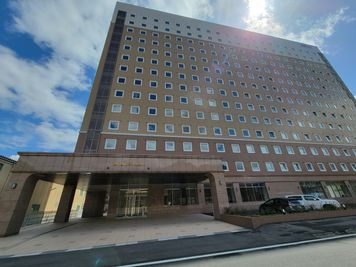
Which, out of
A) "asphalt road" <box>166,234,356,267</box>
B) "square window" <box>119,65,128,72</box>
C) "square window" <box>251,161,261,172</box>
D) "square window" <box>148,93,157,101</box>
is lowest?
"asphalt road" <box>166,234,356,267</box>

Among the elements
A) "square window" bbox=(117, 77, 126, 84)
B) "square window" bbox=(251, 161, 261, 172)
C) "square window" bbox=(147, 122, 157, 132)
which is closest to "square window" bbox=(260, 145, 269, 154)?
"square window" bbox=(251, 161, 261, 172)

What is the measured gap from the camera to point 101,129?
78.1 feet

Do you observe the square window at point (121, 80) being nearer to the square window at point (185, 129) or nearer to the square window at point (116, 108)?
the square window at point (116, 108)

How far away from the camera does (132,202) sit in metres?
22.5

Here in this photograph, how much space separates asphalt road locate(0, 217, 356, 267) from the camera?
268 inches

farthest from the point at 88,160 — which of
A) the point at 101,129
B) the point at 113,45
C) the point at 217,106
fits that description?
the point at 113,45

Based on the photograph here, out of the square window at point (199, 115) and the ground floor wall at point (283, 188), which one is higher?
the square window at point (199, 115)

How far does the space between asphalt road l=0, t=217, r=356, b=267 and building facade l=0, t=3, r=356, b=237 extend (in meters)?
6.31

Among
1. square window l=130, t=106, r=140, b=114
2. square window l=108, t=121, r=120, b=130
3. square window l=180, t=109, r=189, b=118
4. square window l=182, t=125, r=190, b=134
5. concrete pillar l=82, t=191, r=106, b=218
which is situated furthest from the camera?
square window l=180, t=109, r=189, b=118

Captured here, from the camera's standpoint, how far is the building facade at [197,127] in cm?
1698

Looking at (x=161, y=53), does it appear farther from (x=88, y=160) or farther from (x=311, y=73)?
(x=311, y=73)

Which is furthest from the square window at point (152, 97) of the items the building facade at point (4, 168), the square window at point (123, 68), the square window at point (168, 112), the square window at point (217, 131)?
the building facade at point (4, 168)

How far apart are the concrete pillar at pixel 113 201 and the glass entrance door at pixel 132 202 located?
500 millimetres

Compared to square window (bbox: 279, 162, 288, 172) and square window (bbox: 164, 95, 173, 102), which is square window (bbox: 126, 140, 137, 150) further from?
square window (bbox: 279, 162, 288, 172)
